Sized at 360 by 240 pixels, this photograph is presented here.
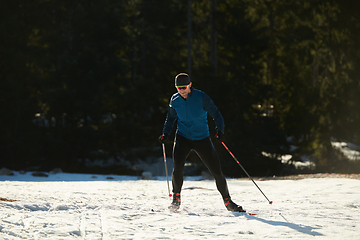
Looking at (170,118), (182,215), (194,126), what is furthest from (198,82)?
(182,215)

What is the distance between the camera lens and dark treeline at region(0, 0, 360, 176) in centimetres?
1900

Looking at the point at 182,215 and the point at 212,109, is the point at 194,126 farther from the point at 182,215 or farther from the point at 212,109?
the point at 182,215

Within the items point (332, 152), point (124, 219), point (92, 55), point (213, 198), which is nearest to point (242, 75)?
Answer: point (332, 152)

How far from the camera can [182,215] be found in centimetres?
556

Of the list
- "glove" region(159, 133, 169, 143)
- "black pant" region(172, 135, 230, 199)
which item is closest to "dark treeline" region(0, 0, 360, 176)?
"glove" region(159, 133, 169, 143)

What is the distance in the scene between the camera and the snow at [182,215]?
4535 mm

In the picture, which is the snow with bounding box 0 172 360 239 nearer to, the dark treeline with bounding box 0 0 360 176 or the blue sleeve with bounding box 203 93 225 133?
the blue sleeve with bounding box 203 93 225 133

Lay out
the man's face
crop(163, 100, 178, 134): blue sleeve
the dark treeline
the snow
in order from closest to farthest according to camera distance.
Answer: the snow
the man's face
crop(163, 100, 178, 134): blue sleeve
the dark treeline

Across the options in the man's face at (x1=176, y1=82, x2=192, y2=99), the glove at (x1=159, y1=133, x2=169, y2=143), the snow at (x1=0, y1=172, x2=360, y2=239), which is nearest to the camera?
the snow at (x1=0, y1=172, x2=360, y2=239)

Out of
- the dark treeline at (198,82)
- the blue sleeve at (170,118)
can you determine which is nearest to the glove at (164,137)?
the blue sleeve at (170,118)

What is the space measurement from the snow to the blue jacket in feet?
3.73

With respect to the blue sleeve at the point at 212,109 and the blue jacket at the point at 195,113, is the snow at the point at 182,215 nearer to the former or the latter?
the blue jacket at the point at 195,113

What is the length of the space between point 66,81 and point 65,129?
2.50 m

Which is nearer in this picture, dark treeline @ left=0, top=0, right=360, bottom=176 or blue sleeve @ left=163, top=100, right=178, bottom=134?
blue sleeve @ left=163, top=100, right=178, bottom=134
